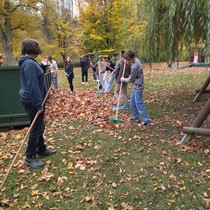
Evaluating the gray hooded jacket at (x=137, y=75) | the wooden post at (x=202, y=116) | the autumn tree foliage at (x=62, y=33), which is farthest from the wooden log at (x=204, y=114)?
the autumn tree foliage at (x=62, y=33)

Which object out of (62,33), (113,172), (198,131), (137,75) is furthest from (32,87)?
(62,33)

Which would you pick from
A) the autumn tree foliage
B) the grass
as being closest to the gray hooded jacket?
the grass

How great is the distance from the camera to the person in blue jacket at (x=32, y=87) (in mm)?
3941

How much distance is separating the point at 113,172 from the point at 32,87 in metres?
1.95

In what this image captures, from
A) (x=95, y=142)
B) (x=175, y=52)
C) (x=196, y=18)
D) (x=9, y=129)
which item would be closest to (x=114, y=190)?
(x=95, y=142)

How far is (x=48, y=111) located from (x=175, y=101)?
438 cm

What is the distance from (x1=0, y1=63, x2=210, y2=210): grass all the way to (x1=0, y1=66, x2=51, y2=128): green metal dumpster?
0.39 m

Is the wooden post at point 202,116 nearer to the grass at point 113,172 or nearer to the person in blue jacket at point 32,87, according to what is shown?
the grass at point 113,172

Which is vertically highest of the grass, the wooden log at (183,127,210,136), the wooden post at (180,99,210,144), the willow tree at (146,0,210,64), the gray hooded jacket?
the willow tree at (146,0,210,64)

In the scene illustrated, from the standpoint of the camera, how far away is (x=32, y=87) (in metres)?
3.93

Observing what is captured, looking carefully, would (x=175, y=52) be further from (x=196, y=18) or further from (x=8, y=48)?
(x=8, y=48)

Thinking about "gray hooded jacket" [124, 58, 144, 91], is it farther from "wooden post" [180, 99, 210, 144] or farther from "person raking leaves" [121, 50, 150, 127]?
"wooden post" [180, 99, 210, 144]

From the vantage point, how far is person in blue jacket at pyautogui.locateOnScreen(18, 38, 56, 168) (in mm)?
3941

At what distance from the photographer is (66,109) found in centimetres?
861
